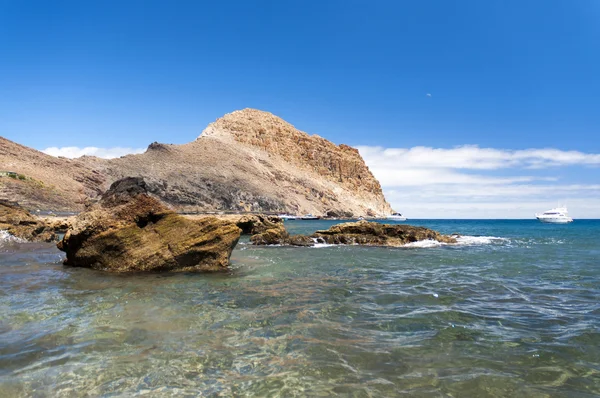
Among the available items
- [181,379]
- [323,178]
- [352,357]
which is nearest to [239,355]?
[181,379]

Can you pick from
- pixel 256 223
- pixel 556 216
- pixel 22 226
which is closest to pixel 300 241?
pixel 256 223

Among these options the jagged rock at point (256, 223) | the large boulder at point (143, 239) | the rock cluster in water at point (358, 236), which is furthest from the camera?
the jagged rock at point (256, 223)

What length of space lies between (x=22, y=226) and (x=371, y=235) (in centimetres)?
2366

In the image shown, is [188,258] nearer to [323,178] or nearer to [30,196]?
Result: [30,196]

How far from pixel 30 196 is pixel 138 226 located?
79143 mm

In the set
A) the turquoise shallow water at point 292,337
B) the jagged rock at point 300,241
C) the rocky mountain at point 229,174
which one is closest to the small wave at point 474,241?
the jagged rock at point 300,241

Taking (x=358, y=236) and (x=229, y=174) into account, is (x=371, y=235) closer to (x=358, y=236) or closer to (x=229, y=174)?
(x=358, y=236)

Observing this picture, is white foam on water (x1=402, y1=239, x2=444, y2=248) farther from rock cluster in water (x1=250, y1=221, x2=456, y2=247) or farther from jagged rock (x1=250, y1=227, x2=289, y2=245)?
jagged rock (x1=250, y1=227, x2=289, y2=245)

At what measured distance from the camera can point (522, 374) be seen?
4898 millimetres

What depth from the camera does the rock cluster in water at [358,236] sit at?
91.4ft

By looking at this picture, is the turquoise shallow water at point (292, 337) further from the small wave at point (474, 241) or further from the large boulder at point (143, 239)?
the small wave at point (474, 241)

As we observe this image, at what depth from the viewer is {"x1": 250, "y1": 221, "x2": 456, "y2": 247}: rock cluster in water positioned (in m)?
27.8

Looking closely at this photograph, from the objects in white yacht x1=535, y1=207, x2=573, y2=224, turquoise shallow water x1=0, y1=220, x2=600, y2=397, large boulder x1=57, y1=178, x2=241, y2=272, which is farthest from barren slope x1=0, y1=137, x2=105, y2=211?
white yacht x1=535, y1=207, x2=573, y2=224

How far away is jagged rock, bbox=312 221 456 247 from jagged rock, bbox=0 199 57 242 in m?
18.4
